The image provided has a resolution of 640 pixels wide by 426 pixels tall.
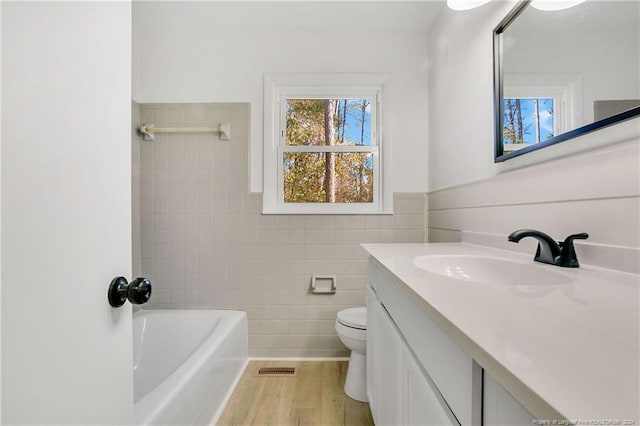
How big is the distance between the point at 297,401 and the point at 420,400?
1.20 m

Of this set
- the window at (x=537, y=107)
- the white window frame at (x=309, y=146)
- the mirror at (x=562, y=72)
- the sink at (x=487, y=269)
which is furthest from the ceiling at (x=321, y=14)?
the sink at (x=487, y=269)

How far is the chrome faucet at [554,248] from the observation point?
86cm

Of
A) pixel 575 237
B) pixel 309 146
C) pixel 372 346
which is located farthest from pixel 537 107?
pixel 309 146

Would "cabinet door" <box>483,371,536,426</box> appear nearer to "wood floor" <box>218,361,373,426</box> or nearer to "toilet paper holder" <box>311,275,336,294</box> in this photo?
"wood floor" <box>218,361,373,426</box>

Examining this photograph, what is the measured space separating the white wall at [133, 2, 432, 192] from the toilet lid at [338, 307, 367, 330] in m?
0.92

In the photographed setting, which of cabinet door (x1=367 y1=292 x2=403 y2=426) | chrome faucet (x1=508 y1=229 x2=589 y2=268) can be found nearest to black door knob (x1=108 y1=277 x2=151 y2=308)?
cabinet door (x1=367 y1=292 x2=403 y2=426)

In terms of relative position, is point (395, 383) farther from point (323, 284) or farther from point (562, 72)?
point (323, 284)

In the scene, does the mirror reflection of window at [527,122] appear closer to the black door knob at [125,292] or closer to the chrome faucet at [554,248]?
the chrome faucet at [554,248]

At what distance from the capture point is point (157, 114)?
7.24 ft

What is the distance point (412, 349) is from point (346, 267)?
1402mm

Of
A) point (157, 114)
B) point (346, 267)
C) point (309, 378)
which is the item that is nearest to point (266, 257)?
point (346, 267)

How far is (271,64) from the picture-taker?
7.18ft

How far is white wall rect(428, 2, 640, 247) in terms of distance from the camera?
0.78 m

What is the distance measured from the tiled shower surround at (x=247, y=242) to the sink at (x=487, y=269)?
1.06m
